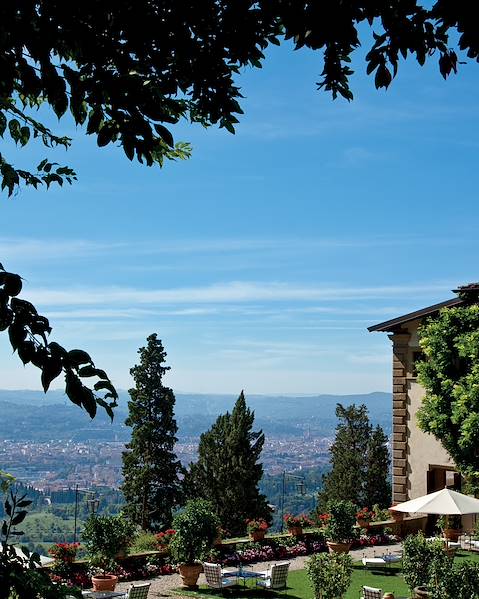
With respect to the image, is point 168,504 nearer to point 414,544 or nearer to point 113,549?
point 113,549

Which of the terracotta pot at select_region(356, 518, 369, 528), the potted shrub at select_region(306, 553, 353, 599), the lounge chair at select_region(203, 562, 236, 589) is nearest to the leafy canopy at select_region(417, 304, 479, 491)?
the terracotta pot at select_region(356, 518, 369, 528)

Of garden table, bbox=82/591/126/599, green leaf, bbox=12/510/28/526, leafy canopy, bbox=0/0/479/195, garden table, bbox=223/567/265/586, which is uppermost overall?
leafy canopy, bbox=0/0/479/195

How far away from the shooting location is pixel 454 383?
2395cm

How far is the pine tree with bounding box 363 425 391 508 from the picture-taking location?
35.8 m

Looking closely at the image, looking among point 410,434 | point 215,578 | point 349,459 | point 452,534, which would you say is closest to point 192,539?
point 215,578

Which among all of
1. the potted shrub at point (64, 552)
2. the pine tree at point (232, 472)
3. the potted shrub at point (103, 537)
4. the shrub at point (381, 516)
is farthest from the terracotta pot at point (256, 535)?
the pine tree at point (232, 472)

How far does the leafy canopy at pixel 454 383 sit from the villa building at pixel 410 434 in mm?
1173

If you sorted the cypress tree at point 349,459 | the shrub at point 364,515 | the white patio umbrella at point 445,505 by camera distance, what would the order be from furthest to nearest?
the cypress tree at point 349,459 → the shrub at point 364,515 → the white patio umbrella at point 445,505

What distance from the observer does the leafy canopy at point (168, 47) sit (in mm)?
2873

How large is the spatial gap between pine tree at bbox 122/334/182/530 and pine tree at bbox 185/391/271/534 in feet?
4.14

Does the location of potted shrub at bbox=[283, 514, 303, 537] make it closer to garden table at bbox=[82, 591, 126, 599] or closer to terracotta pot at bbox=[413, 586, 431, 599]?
garden table at bbox=[82, 591, 126, 599]

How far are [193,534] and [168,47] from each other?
17.6 meters

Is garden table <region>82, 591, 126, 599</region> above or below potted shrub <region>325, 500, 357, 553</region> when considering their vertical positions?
below

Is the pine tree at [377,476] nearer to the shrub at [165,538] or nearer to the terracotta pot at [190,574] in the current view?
the shrub at [165,538]
